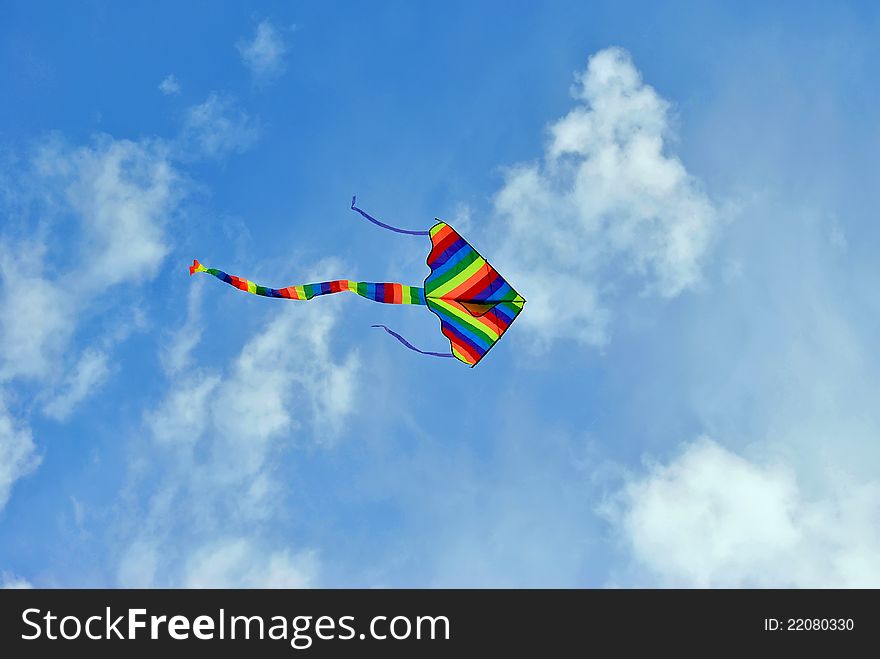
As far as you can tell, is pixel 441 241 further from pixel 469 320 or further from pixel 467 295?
pixel 469 320

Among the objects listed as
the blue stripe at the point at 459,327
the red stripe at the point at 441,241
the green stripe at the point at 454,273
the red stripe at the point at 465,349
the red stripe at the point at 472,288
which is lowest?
the red stripe at the point at 465,349

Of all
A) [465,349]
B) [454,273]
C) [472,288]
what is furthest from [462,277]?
[465,349]

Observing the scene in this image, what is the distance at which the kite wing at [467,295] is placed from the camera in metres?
25.5

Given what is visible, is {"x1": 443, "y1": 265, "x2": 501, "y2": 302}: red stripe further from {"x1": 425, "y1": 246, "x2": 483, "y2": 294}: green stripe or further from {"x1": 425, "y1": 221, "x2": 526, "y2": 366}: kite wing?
{"x1": 425, "y1": 246, "x2": 483, "y2": 294}: green stripe

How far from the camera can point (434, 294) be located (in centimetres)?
2550

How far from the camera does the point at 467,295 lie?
2561 cm

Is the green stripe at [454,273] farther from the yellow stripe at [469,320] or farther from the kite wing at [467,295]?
the yellow stripe at [469,320]

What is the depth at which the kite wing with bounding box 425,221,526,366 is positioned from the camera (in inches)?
1003

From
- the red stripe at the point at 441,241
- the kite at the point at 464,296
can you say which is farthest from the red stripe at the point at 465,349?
the red stripe at the point at 441,241

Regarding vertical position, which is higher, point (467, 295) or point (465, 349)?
point (467, 295)

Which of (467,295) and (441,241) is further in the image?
(467,295)
